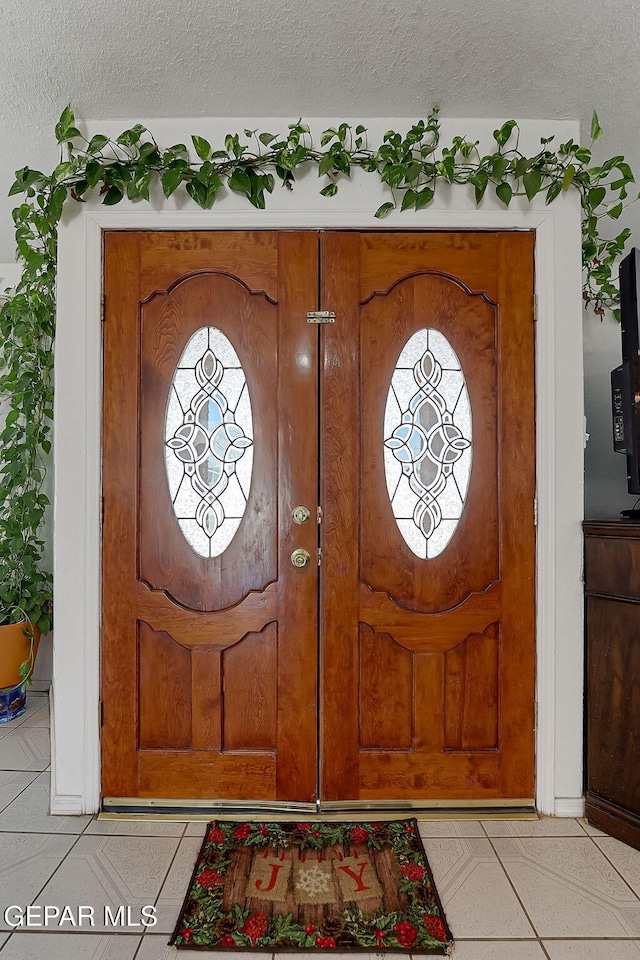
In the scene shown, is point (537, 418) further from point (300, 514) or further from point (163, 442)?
point (163, 442)

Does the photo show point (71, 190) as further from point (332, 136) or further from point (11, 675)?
point (11, 675)

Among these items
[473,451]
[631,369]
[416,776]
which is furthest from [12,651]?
[631,369]

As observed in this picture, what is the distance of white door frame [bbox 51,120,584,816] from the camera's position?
2066 millimetres

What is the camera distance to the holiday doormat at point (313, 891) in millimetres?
1497

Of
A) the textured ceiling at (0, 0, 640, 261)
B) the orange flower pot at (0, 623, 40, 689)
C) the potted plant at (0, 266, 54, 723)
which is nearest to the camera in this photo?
the textured ceiling at (0, 0, 640, 261)

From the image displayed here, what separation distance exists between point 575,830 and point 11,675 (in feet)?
8.54

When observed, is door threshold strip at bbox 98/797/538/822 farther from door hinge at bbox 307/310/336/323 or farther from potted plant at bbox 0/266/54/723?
door hinge at bbox 307/310/336/323

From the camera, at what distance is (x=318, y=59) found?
1807mm

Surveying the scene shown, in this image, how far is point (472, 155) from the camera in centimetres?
209

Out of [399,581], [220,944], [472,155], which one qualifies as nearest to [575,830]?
[399,581]

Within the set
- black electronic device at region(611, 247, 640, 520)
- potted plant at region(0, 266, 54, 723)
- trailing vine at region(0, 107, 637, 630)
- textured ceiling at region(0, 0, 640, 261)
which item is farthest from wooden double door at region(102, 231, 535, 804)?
potted plant at region(0, 266, 54, 723)

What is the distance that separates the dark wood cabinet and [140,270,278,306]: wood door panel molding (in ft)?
4.72

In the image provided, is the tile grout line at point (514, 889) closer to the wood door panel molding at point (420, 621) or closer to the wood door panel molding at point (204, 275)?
the wood door panel molding at point (420, 621)

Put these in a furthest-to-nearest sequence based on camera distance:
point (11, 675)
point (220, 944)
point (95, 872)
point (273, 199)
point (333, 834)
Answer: point (11, 675), point (273, 199), point (333, 834), point (95, 872), point (220, 944)
